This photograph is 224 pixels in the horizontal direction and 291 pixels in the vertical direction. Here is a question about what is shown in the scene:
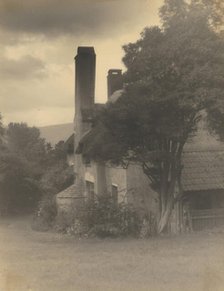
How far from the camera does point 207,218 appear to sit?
18.5 m

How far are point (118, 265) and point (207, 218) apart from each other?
8013 mm

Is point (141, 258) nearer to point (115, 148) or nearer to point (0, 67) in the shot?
point (115, 148)

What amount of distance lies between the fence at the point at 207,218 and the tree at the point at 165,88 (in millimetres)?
2565

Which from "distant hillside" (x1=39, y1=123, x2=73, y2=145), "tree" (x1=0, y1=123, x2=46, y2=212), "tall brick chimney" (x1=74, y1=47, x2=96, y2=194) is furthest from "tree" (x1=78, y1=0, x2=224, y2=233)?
"distant hillside" (x1=39, y1=123, x2=73, y2=145)

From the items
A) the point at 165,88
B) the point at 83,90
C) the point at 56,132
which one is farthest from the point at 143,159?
the point at 56,132

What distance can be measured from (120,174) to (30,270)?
35.2 ft

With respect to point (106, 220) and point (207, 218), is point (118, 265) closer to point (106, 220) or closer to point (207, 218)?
point (106, 220)

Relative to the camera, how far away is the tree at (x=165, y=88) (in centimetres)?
1425

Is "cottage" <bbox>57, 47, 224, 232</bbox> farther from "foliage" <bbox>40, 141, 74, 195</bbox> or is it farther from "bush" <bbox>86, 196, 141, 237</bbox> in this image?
"foliage" <bbox>40, 141, 74, 195</bbox>

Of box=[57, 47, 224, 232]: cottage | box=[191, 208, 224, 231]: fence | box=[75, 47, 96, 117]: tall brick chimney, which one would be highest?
box=[75, 47, 96, 117]: tall brick chimney

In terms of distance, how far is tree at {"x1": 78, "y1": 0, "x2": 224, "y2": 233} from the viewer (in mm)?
14250

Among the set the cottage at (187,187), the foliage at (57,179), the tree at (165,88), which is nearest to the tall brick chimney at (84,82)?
the cottage at (187,187)

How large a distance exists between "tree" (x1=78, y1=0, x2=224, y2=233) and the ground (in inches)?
136

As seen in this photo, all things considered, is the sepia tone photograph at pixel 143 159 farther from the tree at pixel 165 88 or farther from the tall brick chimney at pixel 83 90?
the tall brick chimney at pixel 83 90
